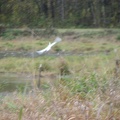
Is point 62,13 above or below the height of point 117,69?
below

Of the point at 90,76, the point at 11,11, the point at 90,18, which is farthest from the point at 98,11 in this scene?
the point at 90,76

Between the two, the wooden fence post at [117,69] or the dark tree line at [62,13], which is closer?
the wooden fence post at [117,69]

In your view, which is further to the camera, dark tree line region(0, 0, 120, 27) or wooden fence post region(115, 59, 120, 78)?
dark tree line region(0, 0, 120, 27)

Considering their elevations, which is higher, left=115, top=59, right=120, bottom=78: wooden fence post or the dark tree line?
left=115, top=59, right=120, bottom=78: wooden fence post

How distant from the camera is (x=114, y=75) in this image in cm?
784

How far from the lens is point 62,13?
2794 centimetres

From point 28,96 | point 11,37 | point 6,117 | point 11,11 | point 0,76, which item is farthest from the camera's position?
point 11,11

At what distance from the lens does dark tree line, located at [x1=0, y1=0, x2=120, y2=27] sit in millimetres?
26984

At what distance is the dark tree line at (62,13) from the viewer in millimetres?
26984

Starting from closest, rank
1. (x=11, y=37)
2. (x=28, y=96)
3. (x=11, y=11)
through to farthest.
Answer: (x=28, y=96)
(x=11, y=37)
(x=11, y=11)

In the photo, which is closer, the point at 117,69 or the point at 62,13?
the point at 117,69

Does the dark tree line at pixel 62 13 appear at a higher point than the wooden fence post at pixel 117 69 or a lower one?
lower

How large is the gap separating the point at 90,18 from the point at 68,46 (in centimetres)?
709

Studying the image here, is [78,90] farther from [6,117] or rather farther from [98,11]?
[98,11]
